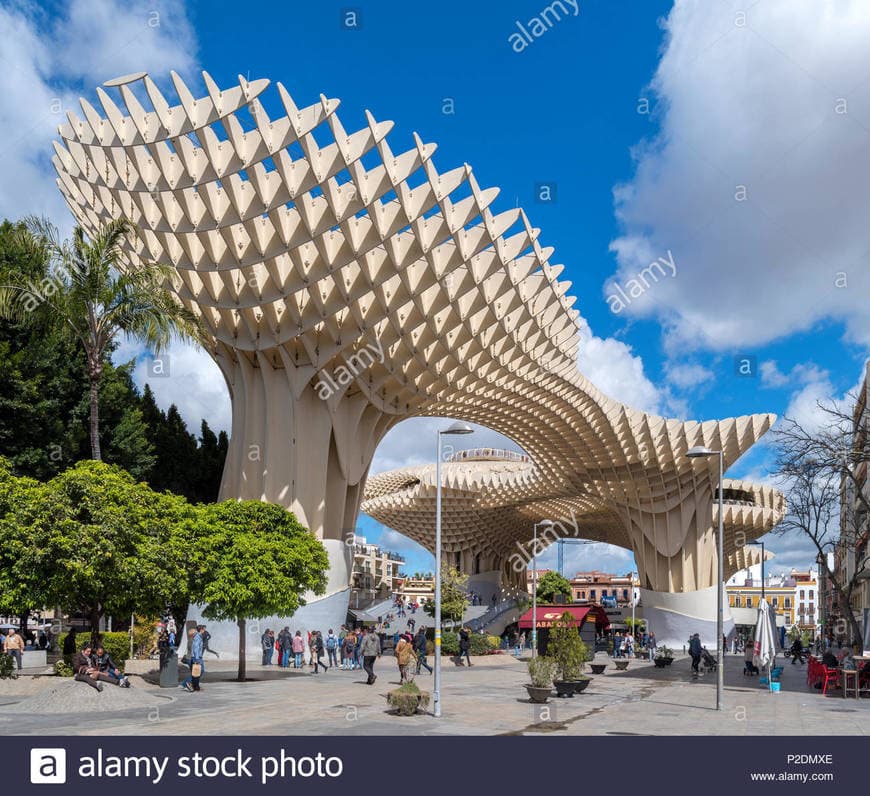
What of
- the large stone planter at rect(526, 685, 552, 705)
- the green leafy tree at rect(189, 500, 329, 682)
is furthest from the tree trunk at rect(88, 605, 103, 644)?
the large stone planter at rect(526, 685, 552, 705)

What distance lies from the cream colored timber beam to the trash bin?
1451 centimetres

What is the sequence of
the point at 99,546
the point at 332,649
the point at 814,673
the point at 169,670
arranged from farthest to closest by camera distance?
the point at 332,649 < the point at 814,673 < the point at 169,670 < the point at 99,546

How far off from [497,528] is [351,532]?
5423 cm

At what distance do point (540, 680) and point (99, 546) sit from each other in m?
11.2

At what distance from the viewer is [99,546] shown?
21.5 metres

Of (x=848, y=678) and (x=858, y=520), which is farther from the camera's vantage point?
(x=858, y=520)

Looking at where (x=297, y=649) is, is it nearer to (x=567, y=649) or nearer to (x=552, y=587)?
(x=567, y=649)

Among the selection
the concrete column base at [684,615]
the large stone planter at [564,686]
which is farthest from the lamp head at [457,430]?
the concrete column base at [684,615]

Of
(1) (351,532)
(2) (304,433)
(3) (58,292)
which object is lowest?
(1) (351,532)

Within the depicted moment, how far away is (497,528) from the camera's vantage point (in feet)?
315

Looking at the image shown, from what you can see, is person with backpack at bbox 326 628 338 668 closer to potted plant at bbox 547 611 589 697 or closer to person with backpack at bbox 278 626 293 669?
person with backpack at bbox 278 626 293 669

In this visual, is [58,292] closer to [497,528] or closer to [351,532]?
[351,532]
